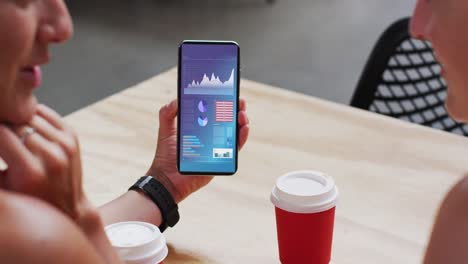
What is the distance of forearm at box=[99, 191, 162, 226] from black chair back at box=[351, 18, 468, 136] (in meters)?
0.72

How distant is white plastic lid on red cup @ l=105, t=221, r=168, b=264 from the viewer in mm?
889

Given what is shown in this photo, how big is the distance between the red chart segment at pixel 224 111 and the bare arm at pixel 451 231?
337mm

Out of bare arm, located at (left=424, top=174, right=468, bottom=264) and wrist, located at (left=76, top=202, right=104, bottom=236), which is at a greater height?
wrist, located at (left=76, top=202, right=104, bottom=236)

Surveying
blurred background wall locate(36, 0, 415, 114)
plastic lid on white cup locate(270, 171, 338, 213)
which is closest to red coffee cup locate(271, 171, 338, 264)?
plastic lid on white cup locate(270, 171, 338, 213)

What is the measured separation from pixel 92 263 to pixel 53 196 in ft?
0.22

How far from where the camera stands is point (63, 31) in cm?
62

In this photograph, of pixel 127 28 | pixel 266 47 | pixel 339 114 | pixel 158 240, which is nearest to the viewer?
pixel 158 240

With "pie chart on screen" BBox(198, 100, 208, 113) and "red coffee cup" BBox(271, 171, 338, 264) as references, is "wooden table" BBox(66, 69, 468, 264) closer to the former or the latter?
"red coffee cup" BBox(271, 171, 338, 264)

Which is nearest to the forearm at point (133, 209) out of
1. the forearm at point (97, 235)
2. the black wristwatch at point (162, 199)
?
the black wristwatch at point (162, 199)

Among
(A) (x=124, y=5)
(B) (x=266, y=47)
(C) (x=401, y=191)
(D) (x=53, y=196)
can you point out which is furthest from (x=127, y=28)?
(D) (x=53, y=196)

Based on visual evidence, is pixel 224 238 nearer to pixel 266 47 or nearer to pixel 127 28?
A: pixel 266 47

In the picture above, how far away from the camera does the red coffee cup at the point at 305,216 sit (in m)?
0.98

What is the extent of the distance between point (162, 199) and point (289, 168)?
0.26m

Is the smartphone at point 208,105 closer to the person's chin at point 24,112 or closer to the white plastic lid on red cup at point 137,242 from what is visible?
the white plastic lid on red cup at point 137,242
